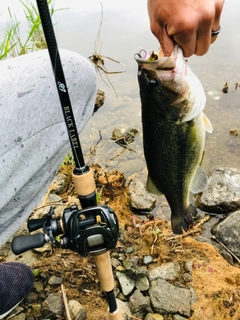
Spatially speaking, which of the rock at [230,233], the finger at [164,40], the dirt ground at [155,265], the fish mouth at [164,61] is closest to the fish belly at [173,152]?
the fish mouth at [164,61]

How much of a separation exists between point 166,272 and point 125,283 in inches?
11.8

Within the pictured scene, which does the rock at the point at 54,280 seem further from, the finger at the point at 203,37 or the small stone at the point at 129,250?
the finger at the point at 203,37

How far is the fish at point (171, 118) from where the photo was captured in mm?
1668

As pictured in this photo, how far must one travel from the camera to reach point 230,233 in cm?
300

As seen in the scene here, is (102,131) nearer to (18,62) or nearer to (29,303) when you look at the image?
(29,303)

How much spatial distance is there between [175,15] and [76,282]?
71.6 inches

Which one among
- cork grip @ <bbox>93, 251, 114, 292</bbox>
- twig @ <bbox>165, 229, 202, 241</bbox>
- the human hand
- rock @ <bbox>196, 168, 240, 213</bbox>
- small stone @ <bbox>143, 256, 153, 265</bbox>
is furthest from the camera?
rock @ <bbox>196, 168, 240, 213</bbox>

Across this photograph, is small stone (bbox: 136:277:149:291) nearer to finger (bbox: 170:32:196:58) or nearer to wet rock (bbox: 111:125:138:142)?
finger (bbox: 170:32:196:58)

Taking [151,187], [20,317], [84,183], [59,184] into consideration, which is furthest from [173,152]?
[59,184]

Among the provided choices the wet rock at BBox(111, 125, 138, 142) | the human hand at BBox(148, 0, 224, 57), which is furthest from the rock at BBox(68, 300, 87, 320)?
the wet rock at BBox(111, 125, 138, 142)

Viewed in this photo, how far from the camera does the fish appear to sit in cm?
167

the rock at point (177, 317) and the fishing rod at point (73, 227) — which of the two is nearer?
the fishing rod at point (73, 227)

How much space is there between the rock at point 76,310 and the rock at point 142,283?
40cm

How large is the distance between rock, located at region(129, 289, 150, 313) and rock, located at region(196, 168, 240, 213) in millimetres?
1347
